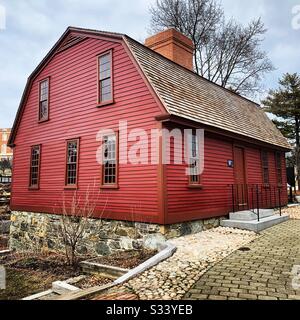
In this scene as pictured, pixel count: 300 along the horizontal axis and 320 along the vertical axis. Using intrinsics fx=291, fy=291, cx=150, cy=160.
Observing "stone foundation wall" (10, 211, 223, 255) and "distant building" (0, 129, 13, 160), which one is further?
"distant building" (0, 129, 13, 160)

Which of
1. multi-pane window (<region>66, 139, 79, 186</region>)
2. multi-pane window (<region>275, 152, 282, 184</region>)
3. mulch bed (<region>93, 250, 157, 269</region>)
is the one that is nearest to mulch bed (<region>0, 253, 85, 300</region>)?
mulch bed (<region>93, 250, 157, 269</region>)

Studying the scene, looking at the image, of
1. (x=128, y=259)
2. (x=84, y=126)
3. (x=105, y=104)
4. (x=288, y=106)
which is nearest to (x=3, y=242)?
(x=84, y=126)

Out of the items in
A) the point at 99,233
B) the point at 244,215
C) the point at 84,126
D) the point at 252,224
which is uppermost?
the point at 84,126

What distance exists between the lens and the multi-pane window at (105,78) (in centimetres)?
1086

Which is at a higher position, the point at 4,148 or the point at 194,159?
the point at 4,148

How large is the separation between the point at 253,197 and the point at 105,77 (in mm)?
8436

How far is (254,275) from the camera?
5.29 metres

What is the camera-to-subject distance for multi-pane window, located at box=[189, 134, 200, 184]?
9812 mm

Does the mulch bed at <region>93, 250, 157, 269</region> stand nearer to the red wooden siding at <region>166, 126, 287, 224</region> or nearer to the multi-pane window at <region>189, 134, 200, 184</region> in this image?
the red wooden siding at <region>166, 126, 287, 224</region>

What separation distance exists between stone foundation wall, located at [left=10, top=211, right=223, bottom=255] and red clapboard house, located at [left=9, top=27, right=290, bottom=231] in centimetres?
31

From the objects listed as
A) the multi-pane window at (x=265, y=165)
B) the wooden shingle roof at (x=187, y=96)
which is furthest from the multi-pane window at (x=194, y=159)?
the multi-pane window at (x=265, y=165)

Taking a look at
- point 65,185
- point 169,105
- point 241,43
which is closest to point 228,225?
point 169,105

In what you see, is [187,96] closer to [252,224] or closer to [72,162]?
[252,224]
